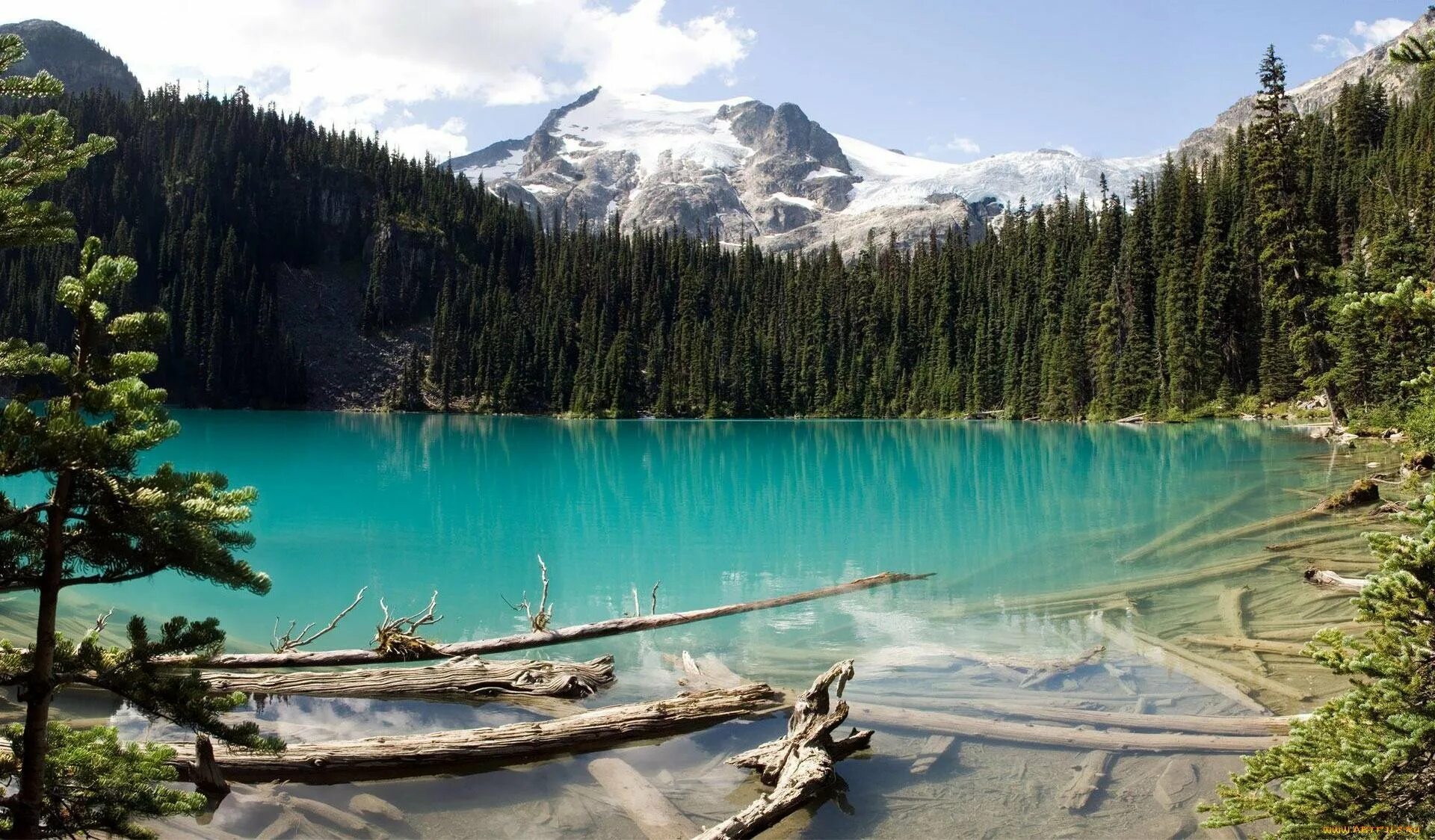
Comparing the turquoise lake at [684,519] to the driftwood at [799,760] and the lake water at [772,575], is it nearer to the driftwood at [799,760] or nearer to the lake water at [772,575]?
the lake water at [772,575]

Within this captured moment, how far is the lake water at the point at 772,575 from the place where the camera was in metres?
8.05

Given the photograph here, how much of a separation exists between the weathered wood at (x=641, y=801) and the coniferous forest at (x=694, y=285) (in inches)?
2077

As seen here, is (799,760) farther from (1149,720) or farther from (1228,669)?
(1228,669)

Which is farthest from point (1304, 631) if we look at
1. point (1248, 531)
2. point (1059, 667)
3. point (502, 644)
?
point (502, 644)

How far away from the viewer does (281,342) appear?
4929 inches

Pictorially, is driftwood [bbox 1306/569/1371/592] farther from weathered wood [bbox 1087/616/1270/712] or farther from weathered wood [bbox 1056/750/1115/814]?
weathered wood [bbox 1056/750/1115/814]

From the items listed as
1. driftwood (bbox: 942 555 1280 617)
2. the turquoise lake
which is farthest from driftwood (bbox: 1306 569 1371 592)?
the turquoise lake

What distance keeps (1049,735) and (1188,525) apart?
1587cm

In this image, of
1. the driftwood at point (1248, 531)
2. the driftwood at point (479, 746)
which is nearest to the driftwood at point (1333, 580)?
the driftwood at point (1248, 531)

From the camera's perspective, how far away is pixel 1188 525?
2252 cm

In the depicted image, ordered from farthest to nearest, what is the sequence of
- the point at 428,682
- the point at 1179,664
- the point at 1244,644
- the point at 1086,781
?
the point at 1244,644
the point at 1179,664
the point at 428,682
the point at 1086,781

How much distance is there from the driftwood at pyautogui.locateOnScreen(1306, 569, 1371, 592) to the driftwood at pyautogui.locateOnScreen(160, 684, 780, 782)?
10.3m

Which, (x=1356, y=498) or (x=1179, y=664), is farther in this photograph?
(x=1356, y=498)

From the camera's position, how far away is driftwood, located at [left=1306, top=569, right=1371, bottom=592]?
1391 cm
